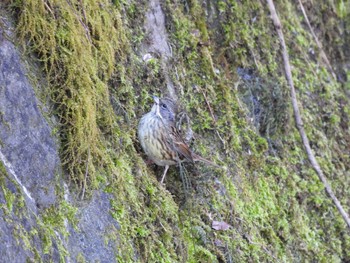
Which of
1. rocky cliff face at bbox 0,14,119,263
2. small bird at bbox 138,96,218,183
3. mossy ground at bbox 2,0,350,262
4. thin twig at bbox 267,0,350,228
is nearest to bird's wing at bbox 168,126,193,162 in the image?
small bird at bbox 138,96,218,183

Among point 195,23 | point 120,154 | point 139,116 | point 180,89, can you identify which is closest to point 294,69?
point 195,23

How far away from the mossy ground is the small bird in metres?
0.10

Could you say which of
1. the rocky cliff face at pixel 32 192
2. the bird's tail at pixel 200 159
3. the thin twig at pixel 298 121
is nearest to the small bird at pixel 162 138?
the bird's tail at pixel 200 159

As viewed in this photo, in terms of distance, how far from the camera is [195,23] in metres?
6.67

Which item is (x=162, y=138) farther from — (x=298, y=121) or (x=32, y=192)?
(x=298, y=121)

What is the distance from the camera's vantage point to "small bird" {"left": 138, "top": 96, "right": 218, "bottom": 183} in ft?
18.2

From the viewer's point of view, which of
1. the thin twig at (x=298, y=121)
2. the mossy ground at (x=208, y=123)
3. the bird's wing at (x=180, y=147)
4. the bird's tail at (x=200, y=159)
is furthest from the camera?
the thin twig at (x=298, y=121)

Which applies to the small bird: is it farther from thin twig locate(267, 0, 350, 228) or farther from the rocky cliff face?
thin twig locate(267, 0, 350, 228)

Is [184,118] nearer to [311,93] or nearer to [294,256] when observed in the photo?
[294,256]

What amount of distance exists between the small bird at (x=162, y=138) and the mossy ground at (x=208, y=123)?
0.33 ft

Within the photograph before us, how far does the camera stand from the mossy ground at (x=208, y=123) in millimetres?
4621

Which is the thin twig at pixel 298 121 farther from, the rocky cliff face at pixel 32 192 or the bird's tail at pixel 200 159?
the rocky cliff face at pixel 32 192

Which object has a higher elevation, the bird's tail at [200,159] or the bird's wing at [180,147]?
the bird's wing at [180,147]

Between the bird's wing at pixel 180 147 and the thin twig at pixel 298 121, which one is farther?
the thin twig at pixel 298 121
